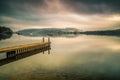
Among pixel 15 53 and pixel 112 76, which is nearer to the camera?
pixel 112 76

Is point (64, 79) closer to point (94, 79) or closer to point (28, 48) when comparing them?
point (94, 79)

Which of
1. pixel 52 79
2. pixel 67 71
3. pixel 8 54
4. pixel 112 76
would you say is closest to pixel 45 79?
pixel 52 79

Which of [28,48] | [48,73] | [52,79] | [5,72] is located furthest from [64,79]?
[28,48]

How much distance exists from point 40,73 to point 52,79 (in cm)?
251

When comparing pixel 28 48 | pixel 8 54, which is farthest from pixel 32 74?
pixel 28 48

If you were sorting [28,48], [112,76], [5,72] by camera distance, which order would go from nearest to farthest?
1. [112,76]
2. [5,72]
3. [28,48]

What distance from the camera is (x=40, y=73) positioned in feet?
62.1

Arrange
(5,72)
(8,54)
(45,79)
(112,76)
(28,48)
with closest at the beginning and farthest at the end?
(45,79), (112,76), (5,72), (8,54), (28,48)

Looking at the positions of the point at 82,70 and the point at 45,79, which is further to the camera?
the point at 82,70

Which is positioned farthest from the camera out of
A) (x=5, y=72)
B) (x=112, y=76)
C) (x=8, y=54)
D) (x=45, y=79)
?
(x=8, y=54)

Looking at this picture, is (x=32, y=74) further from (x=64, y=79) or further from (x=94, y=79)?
(x=94, y=79)

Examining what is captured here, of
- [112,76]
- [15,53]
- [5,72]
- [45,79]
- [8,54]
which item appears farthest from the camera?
[15,53]

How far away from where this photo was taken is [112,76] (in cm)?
1817

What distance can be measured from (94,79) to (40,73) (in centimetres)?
573
